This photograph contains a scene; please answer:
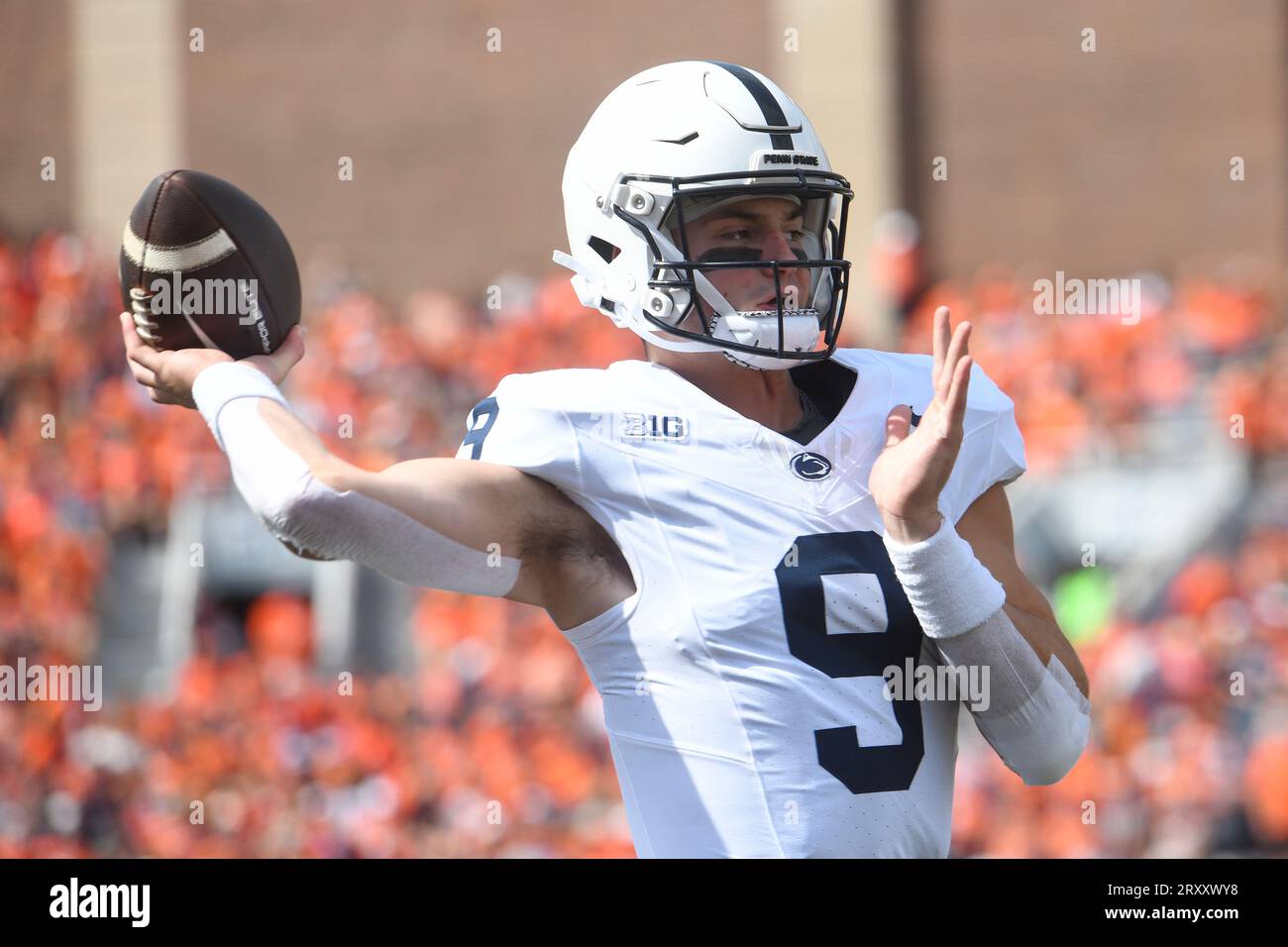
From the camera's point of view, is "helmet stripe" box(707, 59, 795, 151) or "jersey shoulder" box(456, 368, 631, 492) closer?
"jersey shoulder" box(456, 368, 631, 492)

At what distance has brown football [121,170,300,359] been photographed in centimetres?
180

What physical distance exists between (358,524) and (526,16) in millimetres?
8170

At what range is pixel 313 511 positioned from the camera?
5.22ft

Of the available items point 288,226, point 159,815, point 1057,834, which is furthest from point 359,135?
point 1057,834

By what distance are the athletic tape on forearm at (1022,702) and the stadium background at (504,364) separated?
3.13 metres

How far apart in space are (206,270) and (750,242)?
24.6 inches

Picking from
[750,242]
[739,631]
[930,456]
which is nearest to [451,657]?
[750,242]

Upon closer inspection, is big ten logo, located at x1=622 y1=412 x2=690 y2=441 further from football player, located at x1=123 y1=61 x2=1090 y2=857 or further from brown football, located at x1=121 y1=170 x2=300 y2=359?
brown football, located at x1=121 y1=170 x2=300 y2=359

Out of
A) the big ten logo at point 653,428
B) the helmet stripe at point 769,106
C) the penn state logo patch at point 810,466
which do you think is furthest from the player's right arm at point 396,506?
the helmet stripe at point 769,106

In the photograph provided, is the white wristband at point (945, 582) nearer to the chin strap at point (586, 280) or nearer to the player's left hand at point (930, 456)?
the player's left hand at point (930, 456)

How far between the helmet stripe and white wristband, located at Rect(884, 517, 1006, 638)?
19.1 inches

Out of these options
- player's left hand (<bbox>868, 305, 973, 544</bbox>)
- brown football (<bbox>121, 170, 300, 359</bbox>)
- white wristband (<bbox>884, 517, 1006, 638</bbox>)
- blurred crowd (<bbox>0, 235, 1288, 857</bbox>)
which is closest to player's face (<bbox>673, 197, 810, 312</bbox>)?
player's left hand (<bbox>868, 305, 973, 544</bbox>)

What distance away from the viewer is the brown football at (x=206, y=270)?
5.91 ft

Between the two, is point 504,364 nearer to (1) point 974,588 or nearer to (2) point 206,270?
(2) point 206,270
